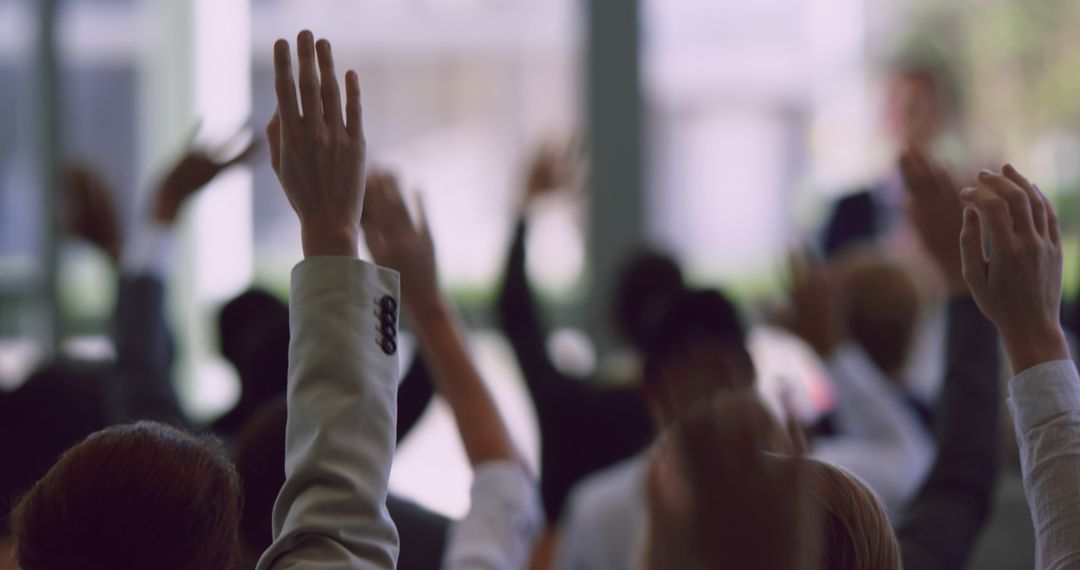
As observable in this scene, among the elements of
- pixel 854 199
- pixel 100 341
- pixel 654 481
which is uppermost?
pixel 654 481

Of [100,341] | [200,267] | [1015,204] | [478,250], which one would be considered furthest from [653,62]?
[1015,204]

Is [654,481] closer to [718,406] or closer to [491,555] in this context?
[718,406]

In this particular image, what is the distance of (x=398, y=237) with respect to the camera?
1.55m

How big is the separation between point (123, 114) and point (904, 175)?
169 inches

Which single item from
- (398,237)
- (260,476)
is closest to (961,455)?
(398,237)

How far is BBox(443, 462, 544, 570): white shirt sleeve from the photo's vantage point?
1.43m

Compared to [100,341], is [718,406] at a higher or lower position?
higher

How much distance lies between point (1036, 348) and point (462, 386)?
0.72m

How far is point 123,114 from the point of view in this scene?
5156 mm

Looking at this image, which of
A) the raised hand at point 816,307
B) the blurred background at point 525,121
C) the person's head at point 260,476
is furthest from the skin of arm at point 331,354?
the blurred background at point 525,121

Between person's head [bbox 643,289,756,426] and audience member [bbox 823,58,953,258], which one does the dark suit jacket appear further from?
audience member [bbox 823,58,953,258]

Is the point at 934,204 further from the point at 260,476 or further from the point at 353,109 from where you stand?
the point at 260,476

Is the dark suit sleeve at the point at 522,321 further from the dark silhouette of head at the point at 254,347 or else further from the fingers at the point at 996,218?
the fingers at the point at 996,218

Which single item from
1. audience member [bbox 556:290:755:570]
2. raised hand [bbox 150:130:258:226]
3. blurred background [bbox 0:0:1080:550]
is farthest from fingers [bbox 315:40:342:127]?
blurred background [bbox 0:0:1080:550]
